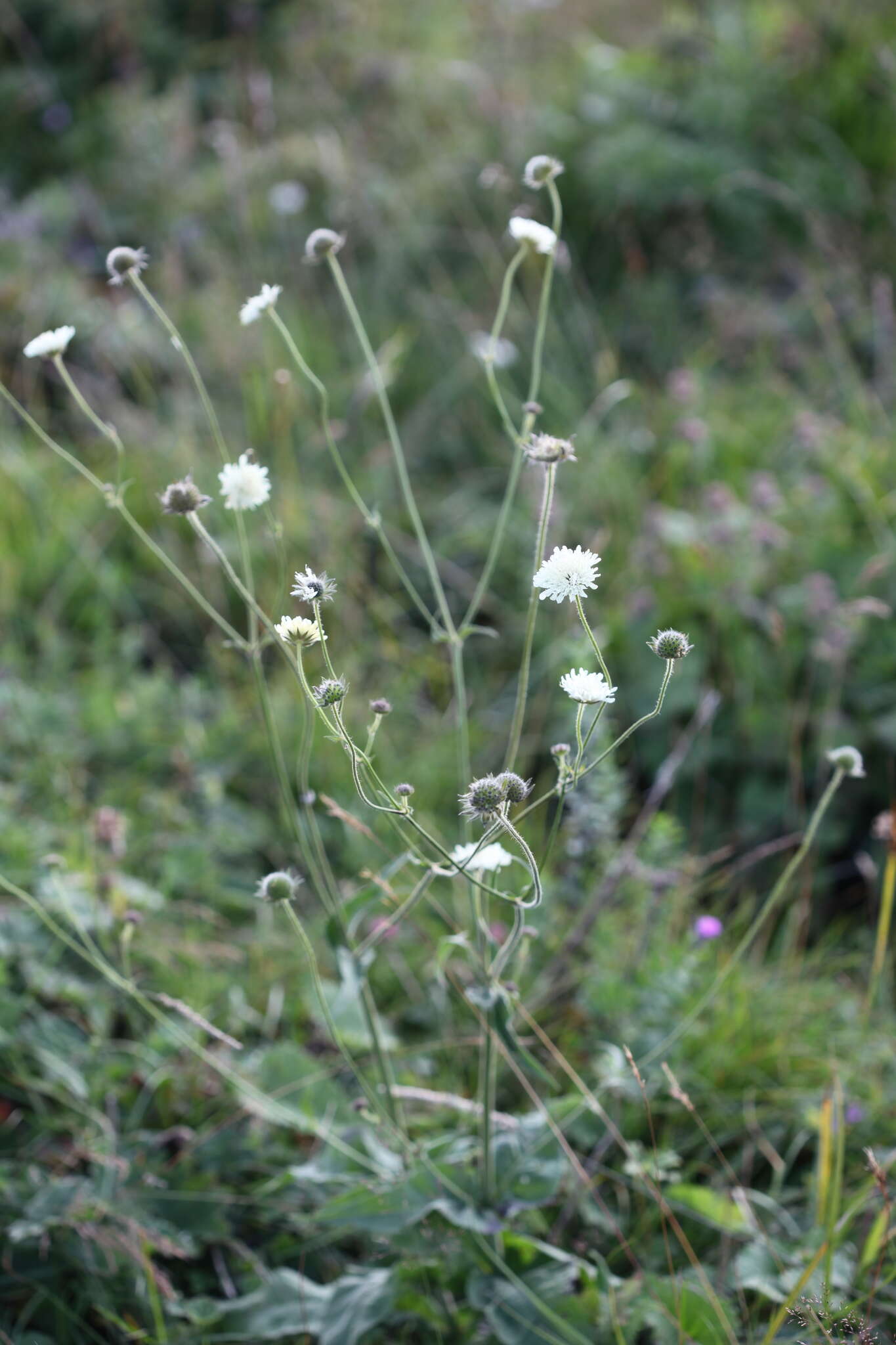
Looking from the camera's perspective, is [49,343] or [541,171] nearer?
[49,343]

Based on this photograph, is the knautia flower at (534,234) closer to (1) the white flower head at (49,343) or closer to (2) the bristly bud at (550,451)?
(2) the bristly bud at (550,451)

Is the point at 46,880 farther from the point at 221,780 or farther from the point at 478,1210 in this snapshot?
the point at 478,1210

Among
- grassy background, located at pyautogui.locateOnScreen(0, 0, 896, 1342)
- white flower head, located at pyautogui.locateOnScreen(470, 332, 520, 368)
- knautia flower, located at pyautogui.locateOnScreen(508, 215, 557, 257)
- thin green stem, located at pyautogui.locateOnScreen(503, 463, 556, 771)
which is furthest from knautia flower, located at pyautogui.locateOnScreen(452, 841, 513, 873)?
white flower head, located at pyautogui.locateOnScreen(470, 332, 520, 368)

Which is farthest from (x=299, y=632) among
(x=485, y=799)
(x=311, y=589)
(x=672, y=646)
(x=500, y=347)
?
(x=500, y=347)

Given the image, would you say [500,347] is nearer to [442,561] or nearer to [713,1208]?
[442,561]

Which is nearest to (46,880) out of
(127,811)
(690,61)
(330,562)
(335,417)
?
(127,811)

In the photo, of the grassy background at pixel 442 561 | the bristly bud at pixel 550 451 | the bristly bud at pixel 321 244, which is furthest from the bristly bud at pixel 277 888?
the bristly bud at pixel 321 244

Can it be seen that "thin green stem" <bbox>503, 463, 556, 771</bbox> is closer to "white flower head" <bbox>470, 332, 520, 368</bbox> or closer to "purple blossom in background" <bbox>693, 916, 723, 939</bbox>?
"purple blossom in background" <bbox>693, 916, 723, 939</bbox>
